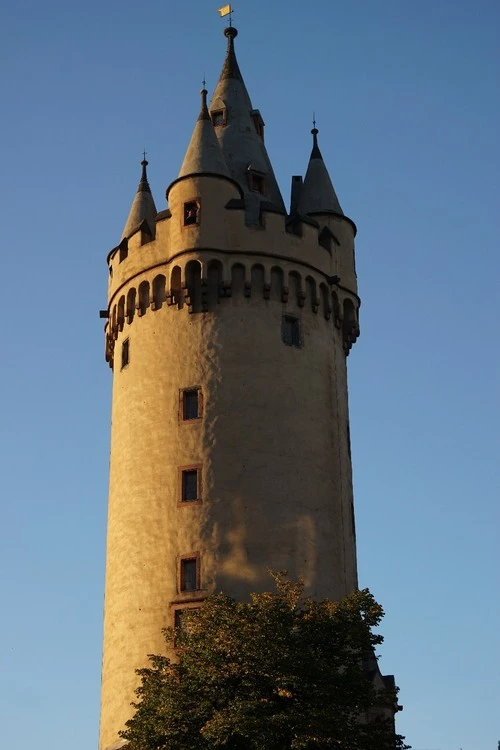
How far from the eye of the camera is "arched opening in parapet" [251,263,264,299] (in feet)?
148

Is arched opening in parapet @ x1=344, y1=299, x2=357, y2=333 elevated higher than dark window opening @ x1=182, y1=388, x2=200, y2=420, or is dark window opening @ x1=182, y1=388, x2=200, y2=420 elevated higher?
arched opening in parapet @ x1=344, y1=299, x2=357, y2=333

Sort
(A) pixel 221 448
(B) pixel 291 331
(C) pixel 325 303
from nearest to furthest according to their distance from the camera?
1. (A) pixel 221 448
2. (B) pixel 291 331
3. (C) pixel 325 303

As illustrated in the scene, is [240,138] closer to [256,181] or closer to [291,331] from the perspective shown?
[256,181]

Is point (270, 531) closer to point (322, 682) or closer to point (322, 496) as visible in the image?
point (322, 496)

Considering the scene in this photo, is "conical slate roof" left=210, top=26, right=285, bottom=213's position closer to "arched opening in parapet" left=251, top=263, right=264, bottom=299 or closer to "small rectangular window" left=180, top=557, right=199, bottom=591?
"arched opening in parapet" left=251, top=263, right=264, bottom=299

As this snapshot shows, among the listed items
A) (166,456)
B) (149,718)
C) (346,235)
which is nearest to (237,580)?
(166,456)

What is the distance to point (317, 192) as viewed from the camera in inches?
1991

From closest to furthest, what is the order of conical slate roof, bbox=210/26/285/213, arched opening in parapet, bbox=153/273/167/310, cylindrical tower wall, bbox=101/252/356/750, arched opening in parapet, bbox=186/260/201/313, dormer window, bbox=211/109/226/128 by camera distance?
cylindrical tower wall, bbox=101/252/356/750 → arched opening in parapet, bbox=186/260/201/313 → arched opening in parapet, bbox=153/273/167/310 → conical slate roof, bbox=210/26/285/213 → dormer window, bbox=211/109/226/128

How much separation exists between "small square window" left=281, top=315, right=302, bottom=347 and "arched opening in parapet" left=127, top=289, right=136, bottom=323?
5.71 m

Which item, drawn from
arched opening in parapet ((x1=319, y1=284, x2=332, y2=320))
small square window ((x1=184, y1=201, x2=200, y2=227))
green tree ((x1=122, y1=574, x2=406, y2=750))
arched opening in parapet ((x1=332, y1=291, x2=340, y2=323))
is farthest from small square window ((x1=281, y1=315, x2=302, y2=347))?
green tree ((x1=122, y1=574, x2=406, y2=750))

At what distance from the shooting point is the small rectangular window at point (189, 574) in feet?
135

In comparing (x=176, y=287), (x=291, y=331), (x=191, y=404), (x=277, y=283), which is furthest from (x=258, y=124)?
(x=191, y=404)

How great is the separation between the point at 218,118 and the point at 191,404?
46.1 feet

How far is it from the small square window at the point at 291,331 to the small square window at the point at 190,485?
5984mm
